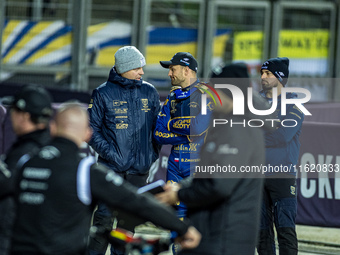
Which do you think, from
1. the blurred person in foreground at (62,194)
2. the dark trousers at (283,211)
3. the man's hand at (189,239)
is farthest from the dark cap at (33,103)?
the dark trousers at (283,211)

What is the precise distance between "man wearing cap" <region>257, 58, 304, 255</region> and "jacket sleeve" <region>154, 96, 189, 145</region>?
85 centimetres

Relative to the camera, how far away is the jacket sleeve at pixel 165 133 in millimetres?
6449

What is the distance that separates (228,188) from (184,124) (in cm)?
239

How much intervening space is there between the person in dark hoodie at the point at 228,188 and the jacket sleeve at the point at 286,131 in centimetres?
219

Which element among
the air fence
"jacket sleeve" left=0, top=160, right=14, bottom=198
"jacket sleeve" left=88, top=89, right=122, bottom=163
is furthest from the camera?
the air fence

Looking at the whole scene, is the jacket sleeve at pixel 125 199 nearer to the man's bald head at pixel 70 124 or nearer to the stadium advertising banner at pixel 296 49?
the man's bald head at pixel 70 124

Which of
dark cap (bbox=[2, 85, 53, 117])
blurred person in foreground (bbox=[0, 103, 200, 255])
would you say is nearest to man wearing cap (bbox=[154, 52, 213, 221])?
dark cap (bbox=[2, 85, 53, 117])

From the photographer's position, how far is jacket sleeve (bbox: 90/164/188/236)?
3.69 m

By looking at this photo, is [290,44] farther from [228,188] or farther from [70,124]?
[70,124]

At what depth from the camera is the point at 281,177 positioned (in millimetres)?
6547

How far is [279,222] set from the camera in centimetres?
650

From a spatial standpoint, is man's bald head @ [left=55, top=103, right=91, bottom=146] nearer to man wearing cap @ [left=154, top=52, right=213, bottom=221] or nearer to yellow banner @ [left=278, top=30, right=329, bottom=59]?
man wearing cap @ [left=154, top=52, right=213, bottom=221]

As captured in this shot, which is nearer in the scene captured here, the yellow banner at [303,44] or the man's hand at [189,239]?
the man's hand at [189,239]

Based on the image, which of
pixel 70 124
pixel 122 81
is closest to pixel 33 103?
pixel 70 124
